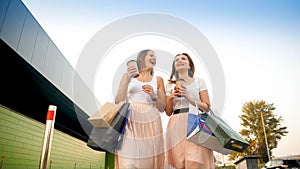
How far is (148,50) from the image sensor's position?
206 centimetres

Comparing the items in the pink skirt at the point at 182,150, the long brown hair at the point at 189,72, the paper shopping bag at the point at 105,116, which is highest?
the long brown hair at the point at 189,72

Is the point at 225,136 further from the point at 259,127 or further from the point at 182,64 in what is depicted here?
the point at 259,127

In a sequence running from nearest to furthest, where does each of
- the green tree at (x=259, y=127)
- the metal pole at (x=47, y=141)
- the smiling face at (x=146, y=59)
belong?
the metal pole at (x=47, y=141) < the smiling face at (x=146, y=59) < the green tree at (x=259, y=127)

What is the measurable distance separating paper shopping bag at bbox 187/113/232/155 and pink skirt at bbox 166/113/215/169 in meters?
0.06

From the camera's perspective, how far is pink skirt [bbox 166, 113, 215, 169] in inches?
63.0

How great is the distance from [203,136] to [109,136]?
0.71m

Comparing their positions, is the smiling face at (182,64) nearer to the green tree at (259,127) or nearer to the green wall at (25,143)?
the green wall at (25,143)

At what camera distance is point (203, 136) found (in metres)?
1.58

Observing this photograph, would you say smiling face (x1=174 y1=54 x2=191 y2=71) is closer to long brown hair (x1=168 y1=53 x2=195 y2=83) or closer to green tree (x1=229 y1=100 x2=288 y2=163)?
long brown hair (x1=168 y1=53 x2=195 y2=83)

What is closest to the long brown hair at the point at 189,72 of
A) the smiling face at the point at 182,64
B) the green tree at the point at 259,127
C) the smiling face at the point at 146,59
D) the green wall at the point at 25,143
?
the smiling face at the point at 182,64

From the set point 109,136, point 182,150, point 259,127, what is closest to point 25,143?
point 109,136

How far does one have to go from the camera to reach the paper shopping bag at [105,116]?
1.53m

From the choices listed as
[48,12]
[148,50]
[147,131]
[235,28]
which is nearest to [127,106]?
[147,131]

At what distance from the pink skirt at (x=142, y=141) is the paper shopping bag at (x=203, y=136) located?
0.94ft
